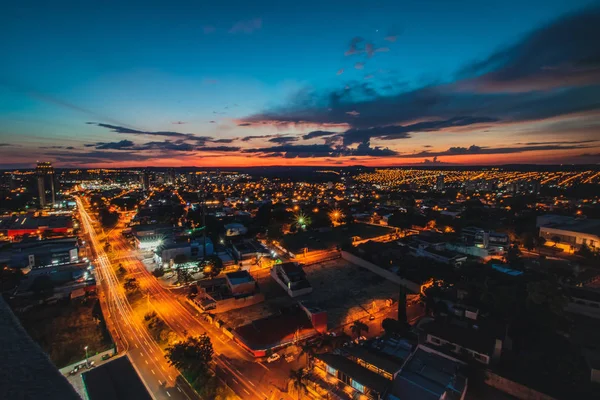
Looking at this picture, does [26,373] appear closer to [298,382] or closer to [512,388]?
[298,382]

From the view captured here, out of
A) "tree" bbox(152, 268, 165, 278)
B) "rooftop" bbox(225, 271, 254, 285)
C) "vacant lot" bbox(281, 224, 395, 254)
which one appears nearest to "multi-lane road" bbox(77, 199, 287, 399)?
"tree" bbox(152, 268, 165, 278)

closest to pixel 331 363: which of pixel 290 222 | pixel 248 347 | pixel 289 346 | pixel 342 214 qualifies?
pixel 289 346

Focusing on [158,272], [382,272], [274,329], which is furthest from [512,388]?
[158,272]

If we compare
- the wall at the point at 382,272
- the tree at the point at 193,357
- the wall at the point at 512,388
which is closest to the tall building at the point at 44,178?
the wall at the point at 382,272

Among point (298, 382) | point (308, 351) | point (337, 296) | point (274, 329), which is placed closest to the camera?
point (298, 382)

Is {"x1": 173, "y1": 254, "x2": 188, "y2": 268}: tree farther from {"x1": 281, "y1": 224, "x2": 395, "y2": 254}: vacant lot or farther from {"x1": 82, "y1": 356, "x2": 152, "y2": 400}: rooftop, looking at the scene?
{"x1": 82, "y1": 356, "x2": 152, "y2": 400}: rooftop

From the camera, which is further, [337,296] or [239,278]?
[239,278]
